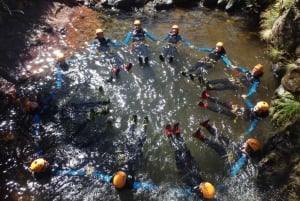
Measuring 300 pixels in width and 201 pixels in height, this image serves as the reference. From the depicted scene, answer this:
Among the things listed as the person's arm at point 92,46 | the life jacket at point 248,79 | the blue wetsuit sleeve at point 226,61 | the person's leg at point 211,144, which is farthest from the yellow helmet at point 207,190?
the person's arm at point 92,46

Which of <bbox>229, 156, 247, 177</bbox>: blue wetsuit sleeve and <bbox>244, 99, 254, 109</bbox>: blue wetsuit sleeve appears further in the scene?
<bbox>244, 99, 254, 109</bbox>: blue wetsuit sleeve

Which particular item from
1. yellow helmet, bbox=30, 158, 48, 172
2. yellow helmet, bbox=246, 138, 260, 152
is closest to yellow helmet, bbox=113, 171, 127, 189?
yellow helmet, bbox=30, 158, 48, 172

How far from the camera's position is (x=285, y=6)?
41.3ft

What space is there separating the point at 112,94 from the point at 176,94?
2320 millimetres

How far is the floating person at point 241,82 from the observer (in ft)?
38.3

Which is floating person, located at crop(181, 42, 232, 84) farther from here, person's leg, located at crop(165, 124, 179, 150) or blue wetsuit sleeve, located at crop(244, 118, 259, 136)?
person's leg, located at crop(165, 124, 179, 150)

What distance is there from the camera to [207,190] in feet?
26.6

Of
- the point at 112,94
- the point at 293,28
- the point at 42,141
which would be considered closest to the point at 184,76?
the point at 112,94

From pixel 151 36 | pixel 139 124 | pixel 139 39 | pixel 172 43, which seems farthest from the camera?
pixel 151 36

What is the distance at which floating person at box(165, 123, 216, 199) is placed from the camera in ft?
26.8

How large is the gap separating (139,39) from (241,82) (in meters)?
4.85

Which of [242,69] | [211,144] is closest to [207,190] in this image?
[211,144]

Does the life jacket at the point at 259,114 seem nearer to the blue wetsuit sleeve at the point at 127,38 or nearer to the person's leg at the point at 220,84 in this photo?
the person's leg at the point at 220,84

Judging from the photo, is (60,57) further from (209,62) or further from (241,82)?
(241,82)
